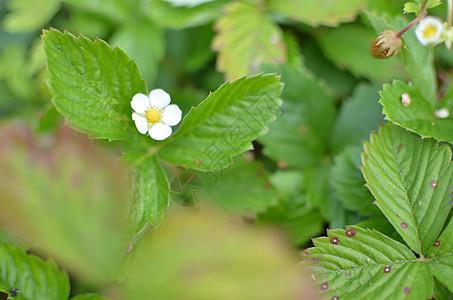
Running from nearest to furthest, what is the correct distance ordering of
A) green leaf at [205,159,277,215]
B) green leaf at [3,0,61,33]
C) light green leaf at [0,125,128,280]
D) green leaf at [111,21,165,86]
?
1. light green leaf at [0,125,128,280]
2. green leaf at [205,159,277,215]
3. green leaf at [111,21,165,86]
4. green leaf at [3,0,61,33]

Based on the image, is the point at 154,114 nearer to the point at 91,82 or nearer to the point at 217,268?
the point at 91,82

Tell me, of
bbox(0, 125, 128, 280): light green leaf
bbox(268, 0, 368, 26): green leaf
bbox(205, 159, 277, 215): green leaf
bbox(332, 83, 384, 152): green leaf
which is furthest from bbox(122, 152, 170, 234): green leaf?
bbox(268, 0, 368, 26): green leaf

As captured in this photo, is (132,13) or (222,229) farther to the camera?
(132,13)

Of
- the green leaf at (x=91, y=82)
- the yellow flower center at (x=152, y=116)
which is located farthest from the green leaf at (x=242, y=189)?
the green leaf at (x=91, y=82)

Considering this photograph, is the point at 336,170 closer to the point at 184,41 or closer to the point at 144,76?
the point at 144,76

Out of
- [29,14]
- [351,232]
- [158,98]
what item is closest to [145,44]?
[29,14]

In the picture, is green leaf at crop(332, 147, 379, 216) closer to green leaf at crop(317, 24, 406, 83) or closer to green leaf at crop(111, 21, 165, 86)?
green leaf at crop(317, 24, 406, 83)

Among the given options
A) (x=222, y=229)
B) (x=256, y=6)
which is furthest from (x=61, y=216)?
(x=256, y=6)
